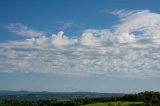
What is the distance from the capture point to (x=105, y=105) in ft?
641

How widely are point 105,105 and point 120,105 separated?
32.8 feet

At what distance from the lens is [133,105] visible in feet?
617

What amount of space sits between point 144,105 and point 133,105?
652 centimetres

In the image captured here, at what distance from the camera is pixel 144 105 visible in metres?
188

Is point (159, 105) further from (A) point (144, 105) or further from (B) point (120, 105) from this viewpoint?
(B) point (120, 105)

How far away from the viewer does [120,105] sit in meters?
190

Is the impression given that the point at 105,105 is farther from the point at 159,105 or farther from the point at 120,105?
the point at 159,105

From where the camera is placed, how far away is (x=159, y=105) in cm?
18988

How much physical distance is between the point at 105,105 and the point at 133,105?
692 inches

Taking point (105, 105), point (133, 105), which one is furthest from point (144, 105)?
point (105, 105)

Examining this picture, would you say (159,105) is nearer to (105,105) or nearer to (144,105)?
(144,105)

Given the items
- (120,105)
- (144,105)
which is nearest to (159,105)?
(144,105)

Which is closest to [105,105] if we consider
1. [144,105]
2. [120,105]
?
[120,105]
